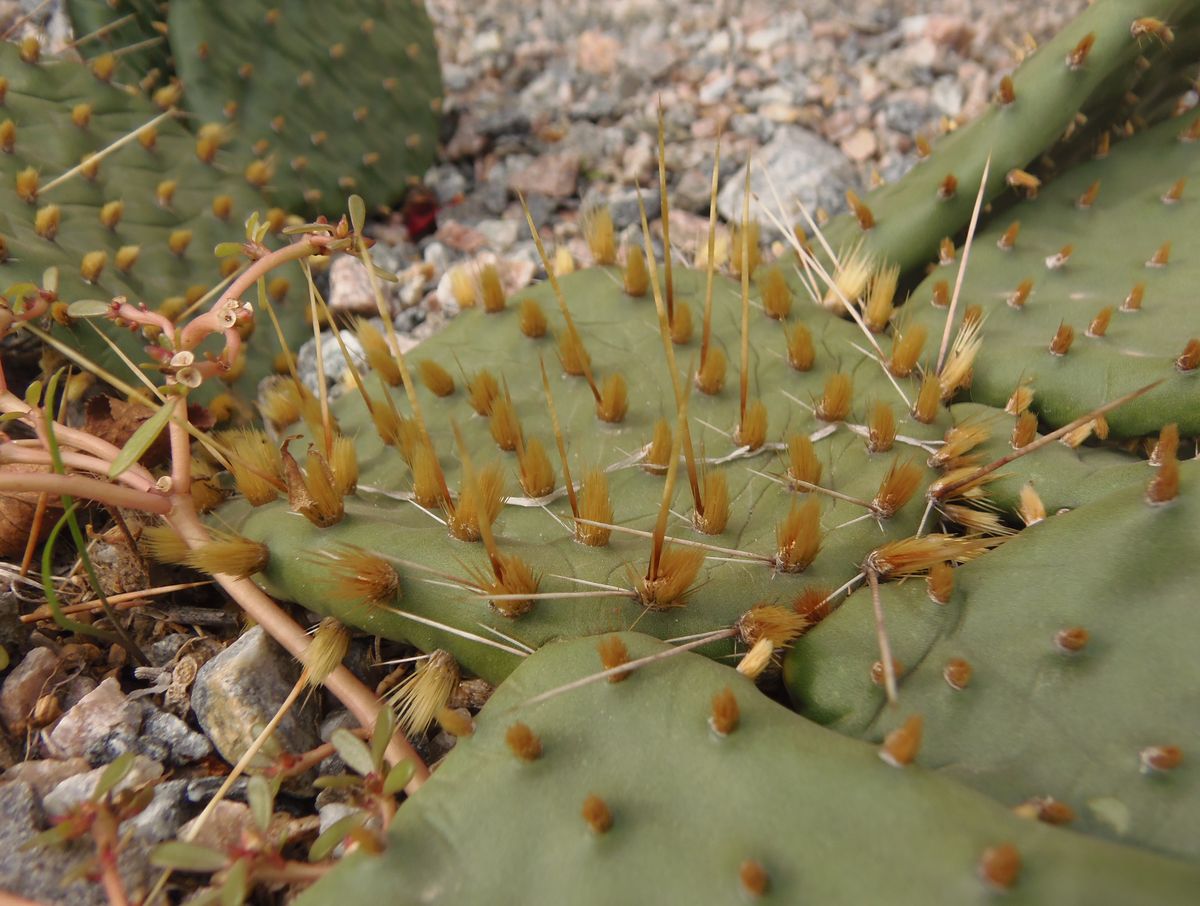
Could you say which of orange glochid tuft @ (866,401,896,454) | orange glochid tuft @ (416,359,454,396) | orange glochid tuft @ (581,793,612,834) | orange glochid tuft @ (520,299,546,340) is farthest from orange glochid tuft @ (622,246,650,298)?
orange glochid tuft @ (581,793,612,834)

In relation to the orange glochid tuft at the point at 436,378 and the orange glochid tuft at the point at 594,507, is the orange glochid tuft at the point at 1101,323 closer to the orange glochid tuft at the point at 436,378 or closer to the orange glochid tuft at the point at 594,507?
the orange glochid tuft at the point at 594,507

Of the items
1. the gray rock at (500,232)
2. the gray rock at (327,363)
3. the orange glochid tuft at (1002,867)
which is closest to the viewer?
the orange glochid tuft at (1002,867)

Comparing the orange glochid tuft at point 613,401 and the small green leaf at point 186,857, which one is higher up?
the orange glochid tuft at point 613,401

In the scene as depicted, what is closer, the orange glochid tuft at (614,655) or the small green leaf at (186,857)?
the small green leaf at (186,857)

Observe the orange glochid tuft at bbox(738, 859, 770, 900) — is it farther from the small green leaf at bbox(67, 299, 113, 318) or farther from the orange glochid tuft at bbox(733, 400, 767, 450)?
the small green leaf at bbox(67, 299, 113, 318)

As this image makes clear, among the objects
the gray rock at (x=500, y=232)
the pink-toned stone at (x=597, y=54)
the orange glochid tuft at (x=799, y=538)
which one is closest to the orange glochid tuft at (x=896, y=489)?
the orange glochid tuft at (x=799, y=538)

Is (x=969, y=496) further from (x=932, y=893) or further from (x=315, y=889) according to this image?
(x=315, y=889)

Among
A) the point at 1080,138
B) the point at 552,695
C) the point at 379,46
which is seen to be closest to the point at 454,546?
the point at 552,695
